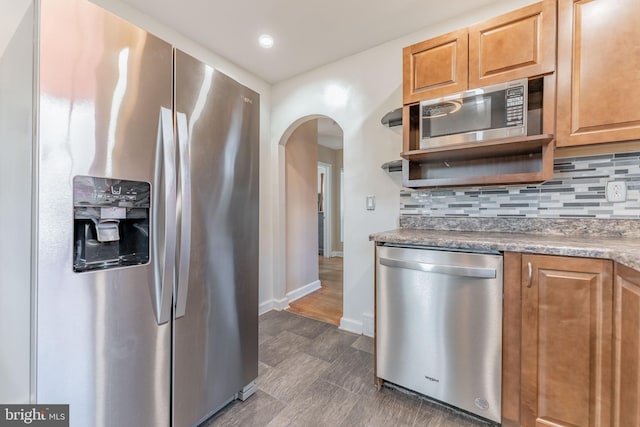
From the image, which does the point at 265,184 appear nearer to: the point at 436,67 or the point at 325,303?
the point at 325,303

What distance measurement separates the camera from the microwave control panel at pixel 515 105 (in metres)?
1.49

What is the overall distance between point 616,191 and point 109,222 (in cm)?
255

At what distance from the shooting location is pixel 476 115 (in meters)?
1.63

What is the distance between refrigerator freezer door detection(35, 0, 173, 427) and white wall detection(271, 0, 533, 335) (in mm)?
1643

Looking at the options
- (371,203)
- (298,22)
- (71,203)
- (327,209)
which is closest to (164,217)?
(71,203)

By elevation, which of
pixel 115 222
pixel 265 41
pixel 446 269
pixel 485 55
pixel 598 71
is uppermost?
pixel 265 41

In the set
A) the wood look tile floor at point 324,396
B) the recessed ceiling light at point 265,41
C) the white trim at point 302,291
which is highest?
the recessed ceiling light at point 265,41

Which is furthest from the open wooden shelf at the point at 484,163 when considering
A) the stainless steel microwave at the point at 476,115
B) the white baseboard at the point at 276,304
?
the white baseboard at the point at 276,304

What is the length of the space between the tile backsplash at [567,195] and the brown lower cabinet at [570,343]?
0.69 metres

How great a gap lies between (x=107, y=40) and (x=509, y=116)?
1.93 m

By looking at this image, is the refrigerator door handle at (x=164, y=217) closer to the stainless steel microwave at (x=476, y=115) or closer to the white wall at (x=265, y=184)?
the stainless steel microwave at (x=476, y=115)

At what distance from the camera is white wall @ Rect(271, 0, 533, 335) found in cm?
228

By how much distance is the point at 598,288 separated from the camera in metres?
1.11

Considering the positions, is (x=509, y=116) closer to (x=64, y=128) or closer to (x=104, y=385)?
(x=64, y=128)
